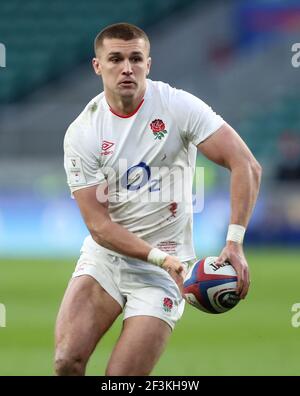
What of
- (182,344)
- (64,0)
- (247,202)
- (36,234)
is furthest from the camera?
(64,0)

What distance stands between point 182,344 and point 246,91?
14022mm

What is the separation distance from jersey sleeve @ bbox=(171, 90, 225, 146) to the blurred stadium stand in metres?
13.6

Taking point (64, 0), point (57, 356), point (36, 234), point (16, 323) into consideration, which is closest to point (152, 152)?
point (57, 356)

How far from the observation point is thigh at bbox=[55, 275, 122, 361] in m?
6.88

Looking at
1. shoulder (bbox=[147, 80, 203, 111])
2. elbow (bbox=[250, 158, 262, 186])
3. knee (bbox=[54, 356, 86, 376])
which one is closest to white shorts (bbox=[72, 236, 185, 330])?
knee (bbox=[54, 356, 86, 376])

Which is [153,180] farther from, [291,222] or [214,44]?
[214,44]

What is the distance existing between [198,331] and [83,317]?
6.47 metres

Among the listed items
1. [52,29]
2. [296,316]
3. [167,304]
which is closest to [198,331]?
[296,316]

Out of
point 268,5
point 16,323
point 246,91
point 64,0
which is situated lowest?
point 16,323

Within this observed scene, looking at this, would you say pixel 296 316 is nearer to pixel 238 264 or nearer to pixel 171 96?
pixel 171 96

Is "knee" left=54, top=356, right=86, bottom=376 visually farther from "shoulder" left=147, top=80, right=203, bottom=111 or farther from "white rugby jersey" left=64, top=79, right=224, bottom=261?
"shoulder" left=147, top=80, right=203, bottom=111

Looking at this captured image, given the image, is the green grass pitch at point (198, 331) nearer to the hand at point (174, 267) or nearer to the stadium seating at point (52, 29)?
the hand at point (174, 267)

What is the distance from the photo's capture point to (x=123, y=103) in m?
7.26

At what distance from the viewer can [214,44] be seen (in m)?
26.3
